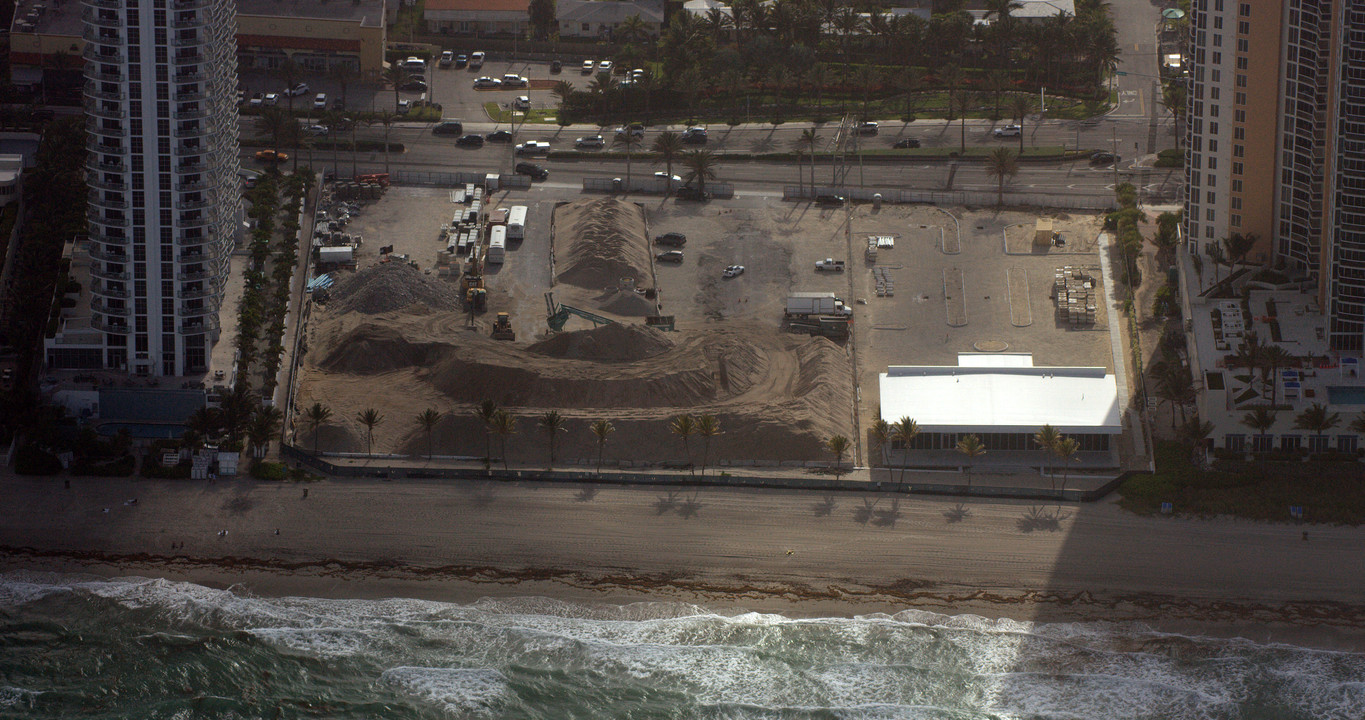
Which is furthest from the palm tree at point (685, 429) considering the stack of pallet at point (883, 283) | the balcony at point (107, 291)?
the balcony at point (107, 291)

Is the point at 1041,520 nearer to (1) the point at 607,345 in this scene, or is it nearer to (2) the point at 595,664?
(2) the point at 595,664

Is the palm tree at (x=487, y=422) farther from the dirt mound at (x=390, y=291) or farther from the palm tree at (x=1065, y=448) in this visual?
the palm tree at (x=1065, y=448)

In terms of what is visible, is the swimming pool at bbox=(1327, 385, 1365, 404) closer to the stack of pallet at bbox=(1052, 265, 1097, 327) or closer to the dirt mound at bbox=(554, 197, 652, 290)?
the stack of pallet at bbox=(1052, 265, 1097, 327)

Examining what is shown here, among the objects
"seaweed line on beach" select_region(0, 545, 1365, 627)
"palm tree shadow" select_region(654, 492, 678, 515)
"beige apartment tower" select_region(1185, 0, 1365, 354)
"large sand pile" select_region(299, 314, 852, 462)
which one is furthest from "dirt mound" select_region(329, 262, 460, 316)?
"beige apartment tower" select_region(1185, 0, 1365, 354)

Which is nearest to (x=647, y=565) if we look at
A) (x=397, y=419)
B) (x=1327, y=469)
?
(x=397, y=419)

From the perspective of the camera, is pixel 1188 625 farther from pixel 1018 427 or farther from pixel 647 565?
pixel 647 565

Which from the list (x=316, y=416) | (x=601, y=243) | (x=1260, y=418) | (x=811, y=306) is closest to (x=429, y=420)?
(x=316, y=416)
